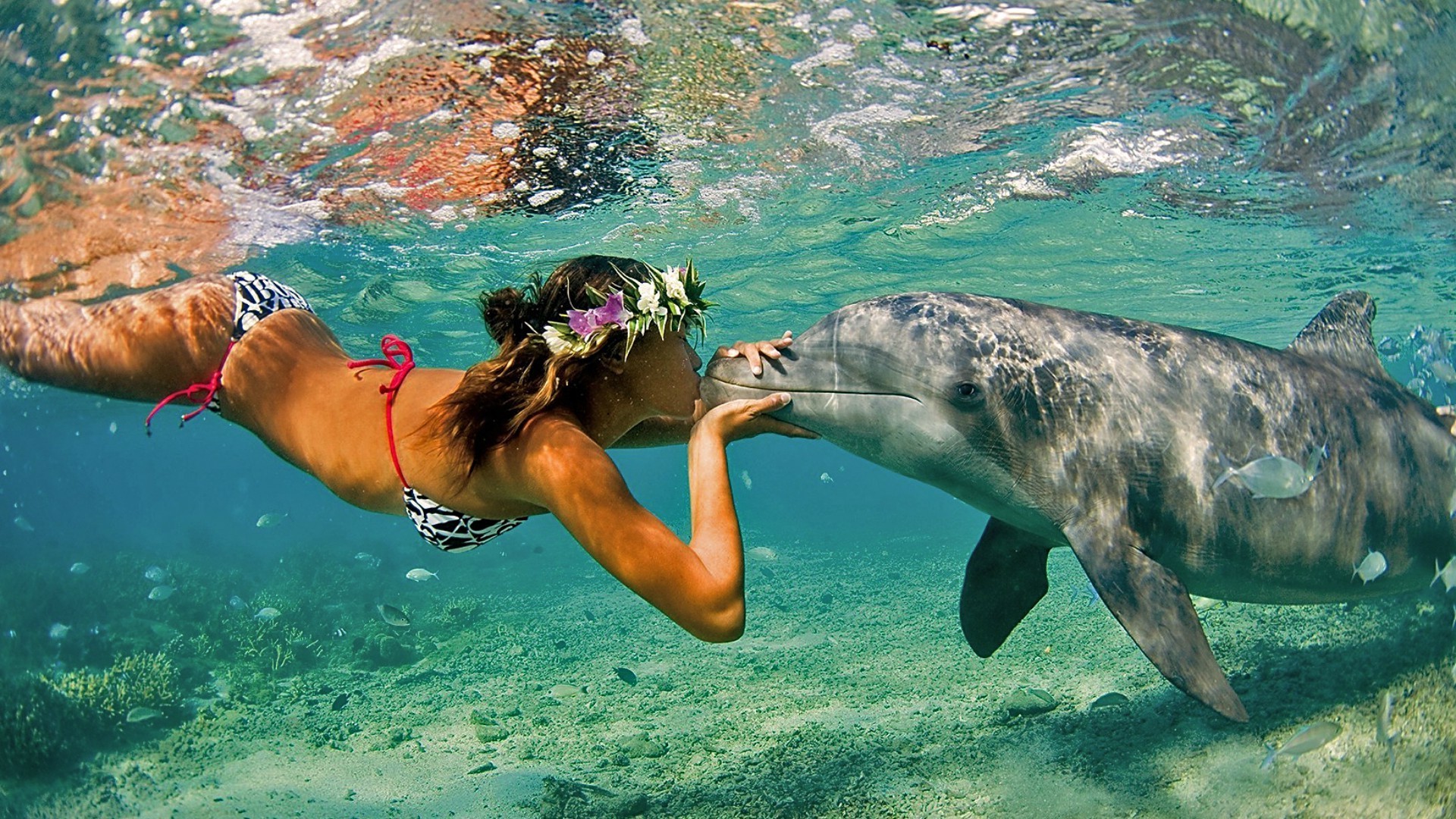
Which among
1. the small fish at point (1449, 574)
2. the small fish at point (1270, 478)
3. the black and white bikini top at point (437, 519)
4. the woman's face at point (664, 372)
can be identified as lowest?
the small fish at point (1449, 574)

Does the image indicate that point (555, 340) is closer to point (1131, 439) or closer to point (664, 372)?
point (664, 372)

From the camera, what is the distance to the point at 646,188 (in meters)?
11.6

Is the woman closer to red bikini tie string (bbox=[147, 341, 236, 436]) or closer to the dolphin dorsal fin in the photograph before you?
red bikini tie string (bbox=[147, 341, 236, 436])

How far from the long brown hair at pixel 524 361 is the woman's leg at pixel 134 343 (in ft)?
4.73

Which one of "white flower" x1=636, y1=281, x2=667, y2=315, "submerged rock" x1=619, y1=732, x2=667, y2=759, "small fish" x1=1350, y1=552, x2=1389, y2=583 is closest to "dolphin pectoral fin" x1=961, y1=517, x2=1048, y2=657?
"small fish" x1=1350, y1=552, x2=1389, y2=583

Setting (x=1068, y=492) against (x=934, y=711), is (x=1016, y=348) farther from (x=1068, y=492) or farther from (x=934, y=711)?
(x=934, y=711)

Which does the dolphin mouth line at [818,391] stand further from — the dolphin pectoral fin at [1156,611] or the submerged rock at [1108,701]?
the submerged rock at [1108,701]

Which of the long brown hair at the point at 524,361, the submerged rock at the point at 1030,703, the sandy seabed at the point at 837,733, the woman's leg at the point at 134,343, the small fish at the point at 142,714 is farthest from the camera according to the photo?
the small fish at the point at 142,714

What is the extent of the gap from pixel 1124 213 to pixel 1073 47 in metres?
6.94

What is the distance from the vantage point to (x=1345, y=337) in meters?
5.75

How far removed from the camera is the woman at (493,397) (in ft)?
7.95

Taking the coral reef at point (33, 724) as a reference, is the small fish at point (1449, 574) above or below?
above

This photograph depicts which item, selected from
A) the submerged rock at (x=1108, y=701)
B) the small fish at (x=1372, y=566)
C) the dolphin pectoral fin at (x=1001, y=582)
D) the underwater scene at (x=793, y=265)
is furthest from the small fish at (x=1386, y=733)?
the dolphin pectoral fin at (x=1001, y=582)

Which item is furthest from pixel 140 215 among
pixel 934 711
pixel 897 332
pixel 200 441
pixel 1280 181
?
pixel 200 441
